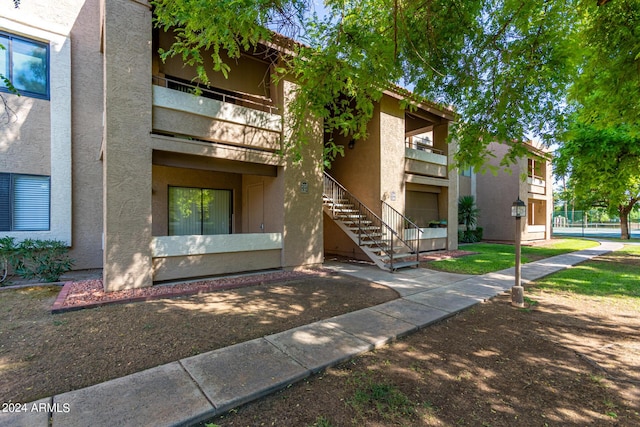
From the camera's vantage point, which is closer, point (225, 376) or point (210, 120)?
point (225, 376)

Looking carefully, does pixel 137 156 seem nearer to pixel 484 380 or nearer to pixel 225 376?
pixel 225 376

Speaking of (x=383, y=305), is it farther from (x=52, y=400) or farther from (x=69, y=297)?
(x=69, y=297)

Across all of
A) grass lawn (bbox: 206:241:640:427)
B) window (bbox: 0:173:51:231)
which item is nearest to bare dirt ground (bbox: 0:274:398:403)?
grass lawn (bbox: 206:241:640:427)

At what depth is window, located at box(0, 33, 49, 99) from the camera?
7707 millimetres

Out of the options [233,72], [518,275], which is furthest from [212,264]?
[518,275]

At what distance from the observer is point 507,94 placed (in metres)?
5.81

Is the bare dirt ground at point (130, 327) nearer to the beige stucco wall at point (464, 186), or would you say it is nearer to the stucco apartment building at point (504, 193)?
the beige stucco wall at point (464, 186)

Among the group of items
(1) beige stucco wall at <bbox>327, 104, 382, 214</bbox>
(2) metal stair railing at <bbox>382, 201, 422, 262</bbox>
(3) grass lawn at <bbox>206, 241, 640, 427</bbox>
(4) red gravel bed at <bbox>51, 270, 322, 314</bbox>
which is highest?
(1) beige stucco wall at <bbox>327, 104, 382, 214</bbox>

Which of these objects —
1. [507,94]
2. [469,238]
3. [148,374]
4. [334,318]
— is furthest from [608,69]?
[469,238]

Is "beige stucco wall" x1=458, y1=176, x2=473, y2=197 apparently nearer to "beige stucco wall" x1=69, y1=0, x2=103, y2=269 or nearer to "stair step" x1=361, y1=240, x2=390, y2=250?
"stair step" x1=361, y1=240, x2=390, y2=250

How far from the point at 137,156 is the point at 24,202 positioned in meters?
4.37

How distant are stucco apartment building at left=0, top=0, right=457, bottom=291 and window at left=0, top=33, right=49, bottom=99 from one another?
0.03m

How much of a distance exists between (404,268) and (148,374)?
7.91m

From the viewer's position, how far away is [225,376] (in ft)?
10.4
